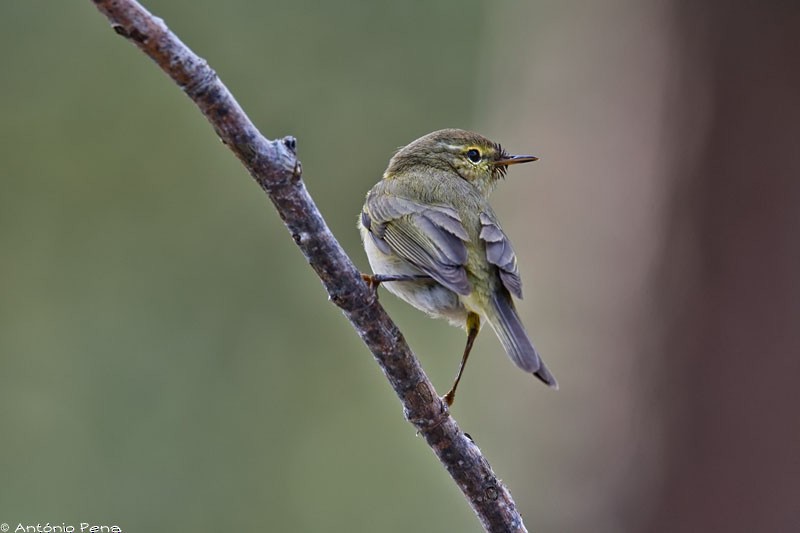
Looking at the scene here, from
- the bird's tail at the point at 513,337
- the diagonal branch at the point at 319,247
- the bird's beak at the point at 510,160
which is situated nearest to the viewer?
the diagonal branch at the point at 319,247

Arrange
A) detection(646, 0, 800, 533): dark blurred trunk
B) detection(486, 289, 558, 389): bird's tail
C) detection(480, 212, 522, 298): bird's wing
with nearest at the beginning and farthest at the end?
1. detection(486, 289, 558, 389): bird's tail
2. detection(480, 212, 522, 298): bird's wing
3. detection(646, 0, 800, 533): dark blurred trunk

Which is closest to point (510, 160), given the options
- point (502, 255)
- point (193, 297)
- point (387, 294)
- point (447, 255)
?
point (502, 255)

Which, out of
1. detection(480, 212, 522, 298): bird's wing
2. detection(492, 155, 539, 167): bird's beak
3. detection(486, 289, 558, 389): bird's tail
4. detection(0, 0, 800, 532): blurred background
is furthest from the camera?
detection(0, 0, 800, 532): blurred background

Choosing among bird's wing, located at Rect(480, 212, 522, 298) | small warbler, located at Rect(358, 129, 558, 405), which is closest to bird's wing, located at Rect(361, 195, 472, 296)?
small warbler, located at Rect(358, 129, 558, 405)

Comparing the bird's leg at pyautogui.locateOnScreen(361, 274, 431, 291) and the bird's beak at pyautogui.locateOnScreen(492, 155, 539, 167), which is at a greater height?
the bird's beak at pyautogui.locateOnScreen(492, 155, 539, 167)

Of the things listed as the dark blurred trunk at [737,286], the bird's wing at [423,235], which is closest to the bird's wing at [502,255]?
the bird's wing at [423,235]

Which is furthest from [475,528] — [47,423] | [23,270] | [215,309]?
[23,270]

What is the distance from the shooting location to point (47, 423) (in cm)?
817

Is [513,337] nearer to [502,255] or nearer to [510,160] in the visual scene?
[502,255]

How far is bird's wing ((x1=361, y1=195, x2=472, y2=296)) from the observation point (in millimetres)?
3521

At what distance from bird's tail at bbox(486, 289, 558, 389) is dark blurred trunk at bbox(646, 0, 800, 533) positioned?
199cm

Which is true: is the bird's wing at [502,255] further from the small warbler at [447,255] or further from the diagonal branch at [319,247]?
the diagonal branch at [319,247]

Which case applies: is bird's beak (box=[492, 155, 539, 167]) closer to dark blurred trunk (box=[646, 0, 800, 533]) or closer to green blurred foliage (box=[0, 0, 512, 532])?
dark blurred trunk (box=[646, 0, 800, 533])

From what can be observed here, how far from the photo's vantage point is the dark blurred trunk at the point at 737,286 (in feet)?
16.1
